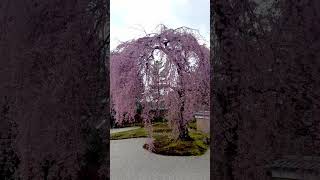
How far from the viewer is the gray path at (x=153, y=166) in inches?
167

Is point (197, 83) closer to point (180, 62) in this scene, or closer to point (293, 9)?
point (180, 62)

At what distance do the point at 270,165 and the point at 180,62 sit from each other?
4.77 meters

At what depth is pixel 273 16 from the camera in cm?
184

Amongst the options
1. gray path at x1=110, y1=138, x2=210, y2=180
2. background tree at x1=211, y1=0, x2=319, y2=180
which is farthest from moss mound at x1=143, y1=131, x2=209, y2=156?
background tree at x1=211, y1=0, x2=319, y2=180

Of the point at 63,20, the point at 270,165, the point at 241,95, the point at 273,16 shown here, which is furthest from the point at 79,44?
the point at 270,165

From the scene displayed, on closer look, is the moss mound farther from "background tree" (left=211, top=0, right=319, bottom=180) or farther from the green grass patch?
"background tree" (left=211, top=0, right=319, bottom=180)

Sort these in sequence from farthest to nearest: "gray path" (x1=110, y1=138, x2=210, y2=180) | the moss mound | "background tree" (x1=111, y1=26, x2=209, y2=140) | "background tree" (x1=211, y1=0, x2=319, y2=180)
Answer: "background tree" (x1=111, y1=26, x2=209, y2=140) → the moss mound → "gray path" (x1=110, y1=138, x2=210, y2=180) → "background tree" (x1=211, y1=0, x2=319, y2=180)

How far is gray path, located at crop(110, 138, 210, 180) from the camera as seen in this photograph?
423 centimetres

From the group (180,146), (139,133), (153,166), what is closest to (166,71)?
(180,146)

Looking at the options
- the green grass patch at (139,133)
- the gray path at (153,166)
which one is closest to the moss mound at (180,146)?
the gray path at (153,166)

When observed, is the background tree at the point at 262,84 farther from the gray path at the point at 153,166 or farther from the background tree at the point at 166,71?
the background tree at the point at 166,71

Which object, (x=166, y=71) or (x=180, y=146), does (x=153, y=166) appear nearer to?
(x=180, y=146)

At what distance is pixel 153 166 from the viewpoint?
4941 mm

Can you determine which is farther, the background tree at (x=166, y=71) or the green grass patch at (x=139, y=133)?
the green grass patch at (x=139, y=133)
